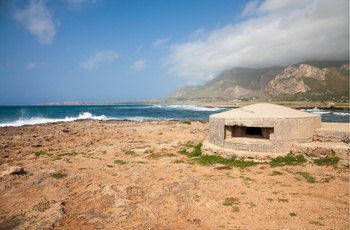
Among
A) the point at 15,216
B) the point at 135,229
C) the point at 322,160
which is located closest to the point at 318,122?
the point at 322,160

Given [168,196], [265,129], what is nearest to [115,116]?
[265,129]

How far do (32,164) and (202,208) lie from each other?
1105 centimetres

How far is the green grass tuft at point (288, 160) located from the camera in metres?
11.3

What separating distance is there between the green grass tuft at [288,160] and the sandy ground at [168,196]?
1.25 ft

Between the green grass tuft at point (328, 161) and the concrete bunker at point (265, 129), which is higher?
the concrete bunker at point (265, 129)

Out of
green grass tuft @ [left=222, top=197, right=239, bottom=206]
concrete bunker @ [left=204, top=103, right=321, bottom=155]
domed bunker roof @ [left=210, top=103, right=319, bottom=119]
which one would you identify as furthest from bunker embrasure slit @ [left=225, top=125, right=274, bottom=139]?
green grass tuft @ [left=222, top=197, right=239, bottom=206]

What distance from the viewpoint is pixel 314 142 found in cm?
1230

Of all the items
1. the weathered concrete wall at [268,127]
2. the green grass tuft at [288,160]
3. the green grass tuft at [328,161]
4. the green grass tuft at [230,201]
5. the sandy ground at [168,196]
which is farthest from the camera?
the weathered concrete wall at [268,127]

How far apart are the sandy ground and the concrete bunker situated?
130 centimetres

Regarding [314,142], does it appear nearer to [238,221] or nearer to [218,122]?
[218,122]

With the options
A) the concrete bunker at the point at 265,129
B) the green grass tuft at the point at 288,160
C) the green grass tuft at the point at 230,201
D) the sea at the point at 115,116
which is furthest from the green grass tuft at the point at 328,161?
the sea at the point at 115,116

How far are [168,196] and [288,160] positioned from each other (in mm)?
6710

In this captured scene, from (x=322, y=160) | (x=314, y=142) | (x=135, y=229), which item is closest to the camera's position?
(x=135, y=229)

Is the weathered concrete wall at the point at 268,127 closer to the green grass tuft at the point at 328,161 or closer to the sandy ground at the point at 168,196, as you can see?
the sandy ground at the point at 168,196
